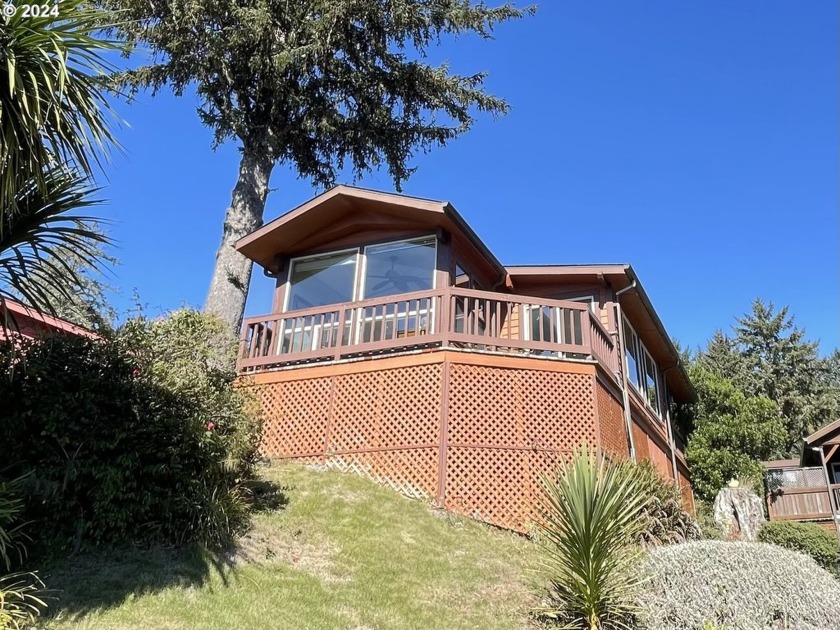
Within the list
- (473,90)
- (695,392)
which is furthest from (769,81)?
(695,392)

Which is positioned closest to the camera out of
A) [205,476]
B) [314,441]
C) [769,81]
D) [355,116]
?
[205,476]

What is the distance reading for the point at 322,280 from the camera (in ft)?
46.3

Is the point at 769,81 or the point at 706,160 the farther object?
the point at 706,160

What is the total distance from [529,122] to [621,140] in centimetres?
319

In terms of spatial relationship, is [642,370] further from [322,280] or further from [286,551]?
[286,551]

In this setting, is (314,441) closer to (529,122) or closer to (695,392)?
(529,122)

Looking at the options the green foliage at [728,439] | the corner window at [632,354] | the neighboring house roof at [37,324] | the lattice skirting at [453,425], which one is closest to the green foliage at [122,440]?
the neighboring house roof at [37,324]

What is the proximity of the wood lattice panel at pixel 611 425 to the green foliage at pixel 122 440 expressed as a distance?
254 inches

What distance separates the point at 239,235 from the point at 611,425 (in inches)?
377

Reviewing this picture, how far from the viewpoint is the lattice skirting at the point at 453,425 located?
391 inches

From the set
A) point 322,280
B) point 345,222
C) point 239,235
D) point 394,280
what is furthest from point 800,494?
point 239,235

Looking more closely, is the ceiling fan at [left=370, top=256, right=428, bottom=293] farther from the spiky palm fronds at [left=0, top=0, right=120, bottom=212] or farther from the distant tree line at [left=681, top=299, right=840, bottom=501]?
the distant tree line at [left=681, top=299, right=840, bottom=501]

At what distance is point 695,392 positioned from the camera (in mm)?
22219

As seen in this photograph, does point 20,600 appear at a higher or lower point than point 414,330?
lower
